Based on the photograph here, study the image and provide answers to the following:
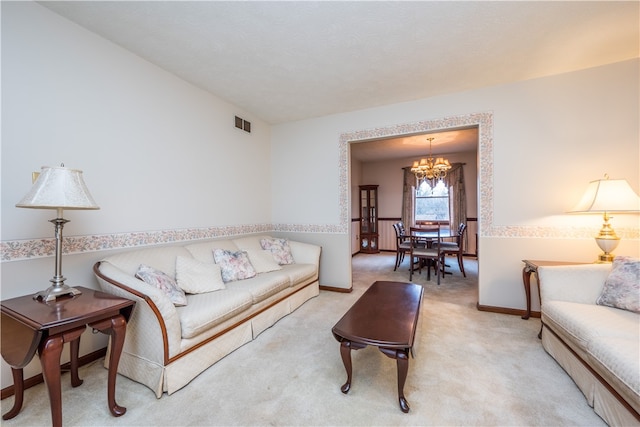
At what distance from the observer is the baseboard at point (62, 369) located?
1705 mm

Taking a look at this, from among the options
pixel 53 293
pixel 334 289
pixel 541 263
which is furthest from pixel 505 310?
pixel 53 293

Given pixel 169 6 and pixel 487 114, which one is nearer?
pixel 169 6

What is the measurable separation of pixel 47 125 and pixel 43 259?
3.14 feet

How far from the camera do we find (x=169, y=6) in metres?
1.87

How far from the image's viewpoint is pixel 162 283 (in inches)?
79.3

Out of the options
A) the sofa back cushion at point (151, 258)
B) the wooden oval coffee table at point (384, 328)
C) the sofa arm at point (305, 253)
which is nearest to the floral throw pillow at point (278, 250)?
the sofa arm at point (305, 253)

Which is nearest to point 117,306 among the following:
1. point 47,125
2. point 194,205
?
point 47,125

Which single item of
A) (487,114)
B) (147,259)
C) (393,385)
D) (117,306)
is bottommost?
(393,385)

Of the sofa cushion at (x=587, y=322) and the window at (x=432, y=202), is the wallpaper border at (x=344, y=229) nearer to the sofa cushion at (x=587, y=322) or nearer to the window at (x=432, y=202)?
the sofa cushion at (x=587, y=322)

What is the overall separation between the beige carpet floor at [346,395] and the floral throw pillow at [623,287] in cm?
61

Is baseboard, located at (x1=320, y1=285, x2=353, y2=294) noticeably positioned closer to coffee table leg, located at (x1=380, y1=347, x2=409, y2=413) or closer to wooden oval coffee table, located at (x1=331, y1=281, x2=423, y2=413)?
wooden oval coffee table, located at (x1=331, y1=281, x2=423, y2=413)

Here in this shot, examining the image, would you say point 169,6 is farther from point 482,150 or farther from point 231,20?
point 482,150

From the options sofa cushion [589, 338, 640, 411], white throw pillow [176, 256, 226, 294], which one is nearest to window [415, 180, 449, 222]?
sofa cushion [589, 338, 640, 411]

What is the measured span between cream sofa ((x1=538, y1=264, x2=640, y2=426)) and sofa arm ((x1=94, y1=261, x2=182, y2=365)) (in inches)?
96.3
